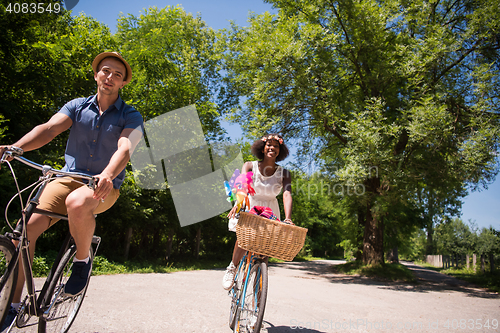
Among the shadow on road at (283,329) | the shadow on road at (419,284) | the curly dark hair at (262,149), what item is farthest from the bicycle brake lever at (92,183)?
the shadow on road at (419,284)

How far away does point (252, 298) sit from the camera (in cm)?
284

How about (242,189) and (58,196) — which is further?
(242,189)

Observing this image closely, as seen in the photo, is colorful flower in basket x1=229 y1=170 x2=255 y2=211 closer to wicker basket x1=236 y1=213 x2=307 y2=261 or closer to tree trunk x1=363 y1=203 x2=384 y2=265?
wicker basket x1=236 y1=213 x2=307 y2=261

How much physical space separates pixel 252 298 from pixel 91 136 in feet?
6.59

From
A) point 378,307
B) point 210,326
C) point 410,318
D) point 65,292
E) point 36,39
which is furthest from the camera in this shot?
point 36,39

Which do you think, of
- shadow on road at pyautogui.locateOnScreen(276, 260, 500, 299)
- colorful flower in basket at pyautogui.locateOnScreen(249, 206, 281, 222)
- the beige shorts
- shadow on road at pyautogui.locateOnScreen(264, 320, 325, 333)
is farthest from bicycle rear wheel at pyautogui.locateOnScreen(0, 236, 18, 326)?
shadow on road at pyautogui.locateOnScreen(276, 260, 500, 299)

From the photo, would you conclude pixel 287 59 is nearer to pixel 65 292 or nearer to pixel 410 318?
pixel 410 318

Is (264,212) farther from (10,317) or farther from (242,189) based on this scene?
(10,317)

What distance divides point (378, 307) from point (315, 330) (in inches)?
113

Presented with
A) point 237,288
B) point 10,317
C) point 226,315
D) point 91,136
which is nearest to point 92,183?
point 91,136

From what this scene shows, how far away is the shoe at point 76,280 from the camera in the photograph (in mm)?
2244

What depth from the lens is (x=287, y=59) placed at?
34.6ft

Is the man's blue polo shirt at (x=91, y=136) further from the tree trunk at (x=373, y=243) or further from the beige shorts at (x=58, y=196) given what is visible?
the tree trunk at (x=373, y=243)

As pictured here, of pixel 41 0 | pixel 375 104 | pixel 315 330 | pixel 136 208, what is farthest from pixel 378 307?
pixel 41 0
